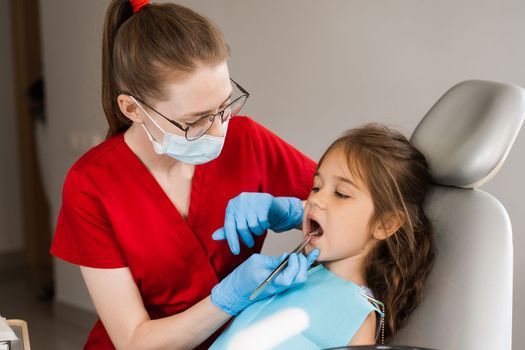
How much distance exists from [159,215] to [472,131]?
70cm

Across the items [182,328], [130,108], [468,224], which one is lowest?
[182,328]

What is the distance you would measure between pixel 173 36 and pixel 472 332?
0.81 meters

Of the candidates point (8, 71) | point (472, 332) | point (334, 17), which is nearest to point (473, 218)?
point (472, 332)

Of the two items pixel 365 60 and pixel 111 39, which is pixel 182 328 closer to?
pixel 111 39

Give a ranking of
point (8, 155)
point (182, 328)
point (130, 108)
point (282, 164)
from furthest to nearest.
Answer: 1. point (8, 155)
2. point (282, 164)
3. point (130, 108)
4. point (182, 328)

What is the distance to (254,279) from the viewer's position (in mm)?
1336

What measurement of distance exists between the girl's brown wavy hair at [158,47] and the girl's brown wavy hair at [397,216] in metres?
0.36

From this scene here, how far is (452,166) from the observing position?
1424 mm

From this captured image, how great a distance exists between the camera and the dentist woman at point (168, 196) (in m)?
1.45

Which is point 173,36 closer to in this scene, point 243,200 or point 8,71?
point 243,200

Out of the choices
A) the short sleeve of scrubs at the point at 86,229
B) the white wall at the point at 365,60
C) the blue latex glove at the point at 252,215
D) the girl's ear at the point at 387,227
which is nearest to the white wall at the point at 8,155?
the white wall at the point at 365,60

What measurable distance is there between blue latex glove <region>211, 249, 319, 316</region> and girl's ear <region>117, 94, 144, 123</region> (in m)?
0.41

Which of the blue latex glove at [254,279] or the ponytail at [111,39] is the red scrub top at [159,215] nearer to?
the ponytail at [111,39]

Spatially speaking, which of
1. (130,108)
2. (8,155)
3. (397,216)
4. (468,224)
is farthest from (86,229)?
(8,155)
